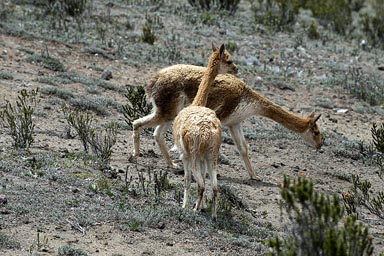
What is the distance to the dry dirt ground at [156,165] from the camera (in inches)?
281

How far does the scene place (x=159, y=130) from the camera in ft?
32.1

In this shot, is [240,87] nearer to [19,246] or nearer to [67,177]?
[67,177]

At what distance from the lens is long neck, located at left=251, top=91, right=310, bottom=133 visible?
994 cm

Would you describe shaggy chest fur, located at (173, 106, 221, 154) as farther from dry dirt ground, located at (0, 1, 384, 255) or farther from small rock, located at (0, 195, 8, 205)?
small rock, located at (0, 195, 8, 205)

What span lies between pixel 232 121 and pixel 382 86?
6.94 metres

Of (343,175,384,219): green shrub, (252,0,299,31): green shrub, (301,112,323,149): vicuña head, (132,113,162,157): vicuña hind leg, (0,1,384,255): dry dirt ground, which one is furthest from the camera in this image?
(252,0,299,31): green shrub

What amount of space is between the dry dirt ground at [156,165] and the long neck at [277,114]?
2.17 ft

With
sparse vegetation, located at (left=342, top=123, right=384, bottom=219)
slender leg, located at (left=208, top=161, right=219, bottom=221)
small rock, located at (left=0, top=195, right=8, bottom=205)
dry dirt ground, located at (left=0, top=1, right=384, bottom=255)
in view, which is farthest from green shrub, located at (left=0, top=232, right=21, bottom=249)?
sparse vegetation, located at (left=342, top=123, right=384, bottom=219)

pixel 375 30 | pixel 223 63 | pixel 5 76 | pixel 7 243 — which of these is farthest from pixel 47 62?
pixel 375 30

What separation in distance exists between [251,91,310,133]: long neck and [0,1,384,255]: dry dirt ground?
0.66 meters

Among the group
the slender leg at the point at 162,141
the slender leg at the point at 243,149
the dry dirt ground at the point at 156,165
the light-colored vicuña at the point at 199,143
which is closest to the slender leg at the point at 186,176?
the light-colored vicuña at the point at 199,143

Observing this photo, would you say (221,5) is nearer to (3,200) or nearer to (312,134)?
(312,134)

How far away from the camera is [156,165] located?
386 inches

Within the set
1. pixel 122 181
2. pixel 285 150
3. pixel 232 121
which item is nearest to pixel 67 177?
pixel 122 181
